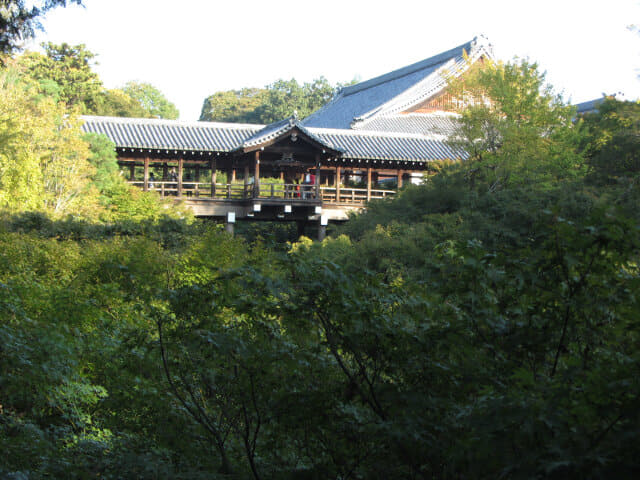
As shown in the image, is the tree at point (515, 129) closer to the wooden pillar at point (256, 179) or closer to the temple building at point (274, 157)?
the temple building at point (274, 157)

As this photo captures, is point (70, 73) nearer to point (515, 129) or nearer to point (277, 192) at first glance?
point (277, 192)

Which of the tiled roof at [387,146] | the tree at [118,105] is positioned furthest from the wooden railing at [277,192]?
the tree at [118,105]

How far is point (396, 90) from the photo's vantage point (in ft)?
106

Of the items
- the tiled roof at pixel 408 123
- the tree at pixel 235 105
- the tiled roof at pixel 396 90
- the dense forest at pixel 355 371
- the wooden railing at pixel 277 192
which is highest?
the tree at pixel 235 105

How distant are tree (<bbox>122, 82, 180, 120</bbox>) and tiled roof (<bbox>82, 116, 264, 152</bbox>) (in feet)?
120

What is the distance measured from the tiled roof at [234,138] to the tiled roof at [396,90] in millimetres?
3298

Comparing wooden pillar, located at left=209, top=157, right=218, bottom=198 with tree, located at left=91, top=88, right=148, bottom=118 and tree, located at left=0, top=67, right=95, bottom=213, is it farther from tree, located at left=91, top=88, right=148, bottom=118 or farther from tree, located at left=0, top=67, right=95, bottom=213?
tree, located at left=91, top=88, right=148, bottom=118

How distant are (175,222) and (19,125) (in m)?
4.95

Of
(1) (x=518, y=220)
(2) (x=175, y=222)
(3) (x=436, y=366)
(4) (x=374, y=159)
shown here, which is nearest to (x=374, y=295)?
(3) (x=436, y=366)

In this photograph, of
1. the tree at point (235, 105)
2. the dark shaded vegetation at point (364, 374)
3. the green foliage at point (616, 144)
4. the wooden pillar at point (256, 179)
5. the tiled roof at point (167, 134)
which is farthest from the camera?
the tree at point (235, 105)

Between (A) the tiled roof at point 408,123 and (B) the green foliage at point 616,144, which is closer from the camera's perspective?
(B) the green foliage at point 616,144

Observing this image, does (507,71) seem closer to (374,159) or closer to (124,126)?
(374,159)

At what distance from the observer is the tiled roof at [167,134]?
22.2 m

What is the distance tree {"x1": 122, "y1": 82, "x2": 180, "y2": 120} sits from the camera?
194ft
